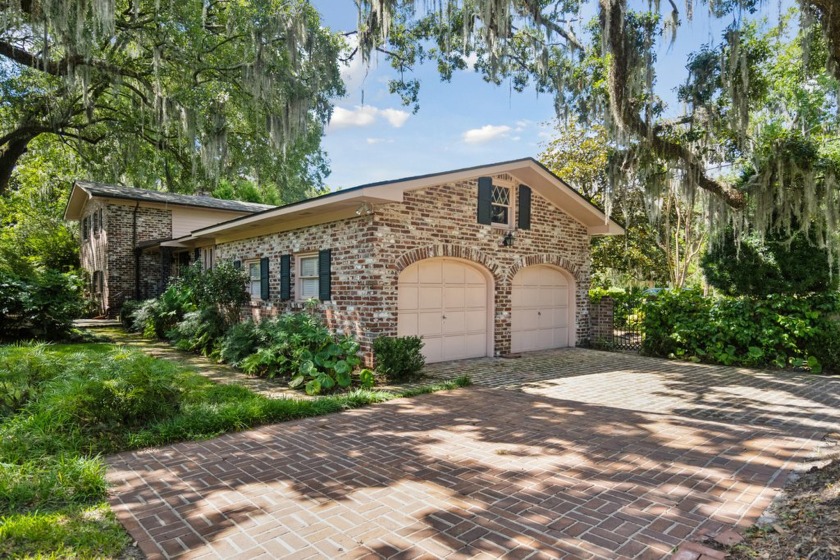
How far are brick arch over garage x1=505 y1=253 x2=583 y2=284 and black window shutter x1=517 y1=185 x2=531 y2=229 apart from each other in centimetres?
77

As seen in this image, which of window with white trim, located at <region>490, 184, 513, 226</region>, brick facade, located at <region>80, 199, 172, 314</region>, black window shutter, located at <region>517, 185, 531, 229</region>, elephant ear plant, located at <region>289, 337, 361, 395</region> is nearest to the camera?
elephant ear plant, located at <region>289, 337, 361, 395</region>

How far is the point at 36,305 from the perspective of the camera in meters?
11.7

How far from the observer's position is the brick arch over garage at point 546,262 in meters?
10.7

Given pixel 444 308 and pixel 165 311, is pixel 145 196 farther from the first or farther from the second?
pixel 444 308

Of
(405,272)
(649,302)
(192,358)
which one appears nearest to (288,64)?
(405,272)

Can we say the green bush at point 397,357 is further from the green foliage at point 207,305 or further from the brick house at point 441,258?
the green foliage at point 207,305

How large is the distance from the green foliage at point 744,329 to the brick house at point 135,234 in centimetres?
1550

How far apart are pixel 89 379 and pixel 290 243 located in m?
5.90

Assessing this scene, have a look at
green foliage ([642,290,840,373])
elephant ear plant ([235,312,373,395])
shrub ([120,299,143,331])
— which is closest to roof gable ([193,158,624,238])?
elephant ear plant ([235,312,373,395])

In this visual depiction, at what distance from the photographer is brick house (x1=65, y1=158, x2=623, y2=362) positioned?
27.7 feet

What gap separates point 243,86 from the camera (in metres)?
11.6

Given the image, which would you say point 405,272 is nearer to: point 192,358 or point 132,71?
point 192,358

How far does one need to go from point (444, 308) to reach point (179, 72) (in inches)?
340

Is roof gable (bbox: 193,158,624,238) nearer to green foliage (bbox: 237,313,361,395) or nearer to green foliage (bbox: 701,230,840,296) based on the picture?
green foliage (bbox: 237,313,361,395)
